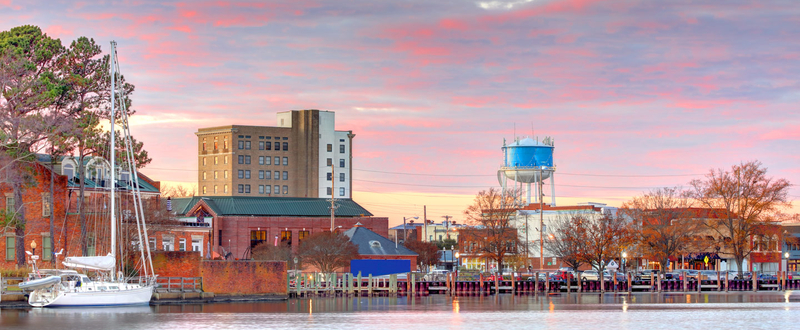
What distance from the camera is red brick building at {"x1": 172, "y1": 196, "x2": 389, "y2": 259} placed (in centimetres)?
13425

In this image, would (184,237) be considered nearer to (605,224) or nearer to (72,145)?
(72,145)

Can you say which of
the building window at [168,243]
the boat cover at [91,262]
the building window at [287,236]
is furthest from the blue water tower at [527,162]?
the boat cover at [91,262]

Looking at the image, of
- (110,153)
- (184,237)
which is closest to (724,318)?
(110,153)

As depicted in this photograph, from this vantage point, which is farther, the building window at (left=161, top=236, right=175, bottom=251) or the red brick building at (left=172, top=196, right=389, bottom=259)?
the red brick building at (left=172, top=196, right=389, bottom=259)

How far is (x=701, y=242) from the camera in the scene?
11231cm

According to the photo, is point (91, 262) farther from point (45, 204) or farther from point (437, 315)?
point (437, 315)

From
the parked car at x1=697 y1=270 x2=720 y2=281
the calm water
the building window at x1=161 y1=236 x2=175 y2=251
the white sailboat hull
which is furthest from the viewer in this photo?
the parked car at x1=697 y1=270 x2=720 y2=281

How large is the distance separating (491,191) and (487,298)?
31989 millimetres

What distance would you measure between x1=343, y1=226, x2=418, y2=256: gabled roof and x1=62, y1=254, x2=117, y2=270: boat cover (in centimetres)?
4544

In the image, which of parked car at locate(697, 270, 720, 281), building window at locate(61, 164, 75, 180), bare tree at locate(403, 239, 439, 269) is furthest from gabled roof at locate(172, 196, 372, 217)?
building window at locate(61, 164, 75, 180)

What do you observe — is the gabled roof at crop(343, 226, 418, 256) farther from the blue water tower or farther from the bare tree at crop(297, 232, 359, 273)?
the blue water tower

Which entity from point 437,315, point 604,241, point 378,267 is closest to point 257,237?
point 378,267

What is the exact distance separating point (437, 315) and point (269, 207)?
83.0 meters

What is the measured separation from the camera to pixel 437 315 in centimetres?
6122
